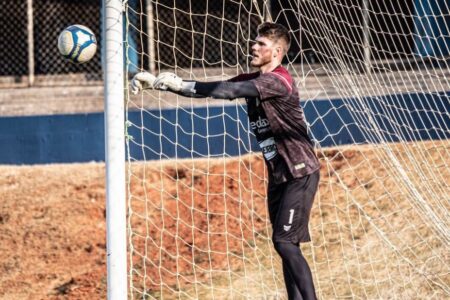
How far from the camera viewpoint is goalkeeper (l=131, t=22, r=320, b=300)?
541cm

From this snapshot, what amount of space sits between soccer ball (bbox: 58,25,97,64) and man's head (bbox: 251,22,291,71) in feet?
3.18

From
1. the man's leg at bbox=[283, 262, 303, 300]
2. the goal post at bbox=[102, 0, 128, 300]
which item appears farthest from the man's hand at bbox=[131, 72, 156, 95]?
the man's leg at bbox=[283, 262, 303, 300]

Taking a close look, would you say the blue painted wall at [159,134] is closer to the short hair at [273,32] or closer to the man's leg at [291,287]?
the short hair at [273,32]

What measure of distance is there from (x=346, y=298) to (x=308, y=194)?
1.93 metres

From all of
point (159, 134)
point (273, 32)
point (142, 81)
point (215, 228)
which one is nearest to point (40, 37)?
point (159, 134)

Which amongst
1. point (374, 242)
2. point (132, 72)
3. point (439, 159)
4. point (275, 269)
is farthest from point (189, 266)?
point (132, 72)

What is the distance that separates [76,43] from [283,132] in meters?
1.30

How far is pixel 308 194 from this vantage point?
5.54m

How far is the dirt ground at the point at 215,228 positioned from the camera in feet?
24.4

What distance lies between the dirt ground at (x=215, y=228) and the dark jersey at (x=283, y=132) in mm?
1484

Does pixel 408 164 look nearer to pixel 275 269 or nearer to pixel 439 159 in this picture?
pixel 439 159

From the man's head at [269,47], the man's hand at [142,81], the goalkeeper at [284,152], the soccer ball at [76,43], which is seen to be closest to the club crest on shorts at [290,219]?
the goalkeeper at [284,152]

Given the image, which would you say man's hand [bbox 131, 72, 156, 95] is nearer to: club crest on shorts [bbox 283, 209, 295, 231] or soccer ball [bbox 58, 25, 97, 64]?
soccer ball [bbox 58, 25, 97, 64]

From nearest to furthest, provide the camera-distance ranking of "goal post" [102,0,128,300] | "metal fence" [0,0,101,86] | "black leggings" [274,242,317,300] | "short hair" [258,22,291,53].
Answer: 1. "goal post" [102,0,128,300]
2. "black leggings" [274,242,317,300]
3. "short hair" [258,22,291,53]
4. "metal fence" [0,0,101,86]
